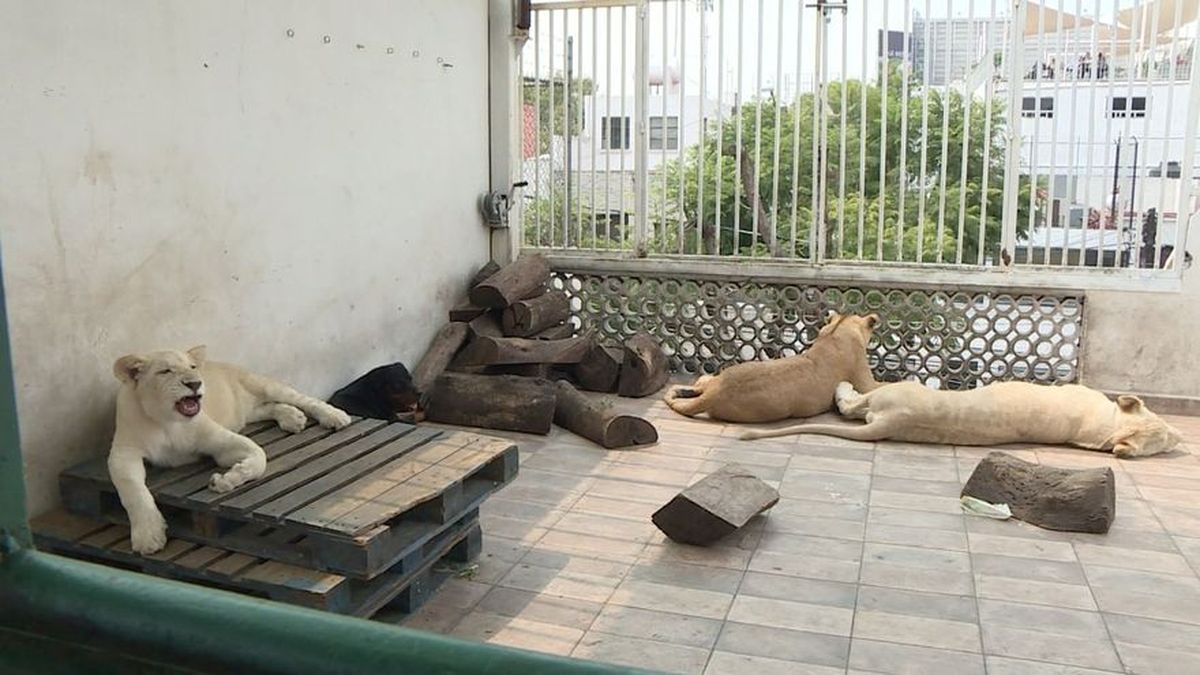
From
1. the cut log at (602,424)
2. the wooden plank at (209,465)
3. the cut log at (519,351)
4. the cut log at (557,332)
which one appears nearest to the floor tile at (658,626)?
the wooden plank at (209,465)

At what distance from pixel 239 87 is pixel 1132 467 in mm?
4976

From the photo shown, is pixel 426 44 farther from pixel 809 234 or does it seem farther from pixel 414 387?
pixel 809 234

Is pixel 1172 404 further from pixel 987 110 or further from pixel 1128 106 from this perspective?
pixel 987 110

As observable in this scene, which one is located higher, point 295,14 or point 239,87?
point 295,14

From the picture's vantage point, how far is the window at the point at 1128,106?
249 inches

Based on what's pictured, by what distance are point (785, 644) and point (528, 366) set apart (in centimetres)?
353

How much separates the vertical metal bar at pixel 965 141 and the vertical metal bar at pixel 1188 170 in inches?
49.0

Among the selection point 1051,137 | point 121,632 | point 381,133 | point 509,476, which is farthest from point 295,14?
point 121,632

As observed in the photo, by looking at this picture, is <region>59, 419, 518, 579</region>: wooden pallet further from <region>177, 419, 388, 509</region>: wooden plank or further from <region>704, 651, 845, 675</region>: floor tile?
<region>704, 651, 845, 675</region>: floor tile

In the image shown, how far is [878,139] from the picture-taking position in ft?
22.9

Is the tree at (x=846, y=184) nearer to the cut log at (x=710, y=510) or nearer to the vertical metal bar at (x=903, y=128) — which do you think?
the vertical metal bar at (x=903, y=128)

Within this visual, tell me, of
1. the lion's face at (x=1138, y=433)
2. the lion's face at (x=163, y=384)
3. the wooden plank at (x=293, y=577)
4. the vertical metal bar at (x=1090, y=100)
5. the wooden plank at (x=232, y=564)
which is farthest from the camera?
the vertical metal bar at (x=1090, y=100)

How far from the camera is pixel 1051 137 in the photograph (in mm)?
6504

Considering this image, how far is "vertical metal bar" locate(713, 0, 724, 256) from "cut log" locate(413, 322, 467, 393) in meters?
1.99
